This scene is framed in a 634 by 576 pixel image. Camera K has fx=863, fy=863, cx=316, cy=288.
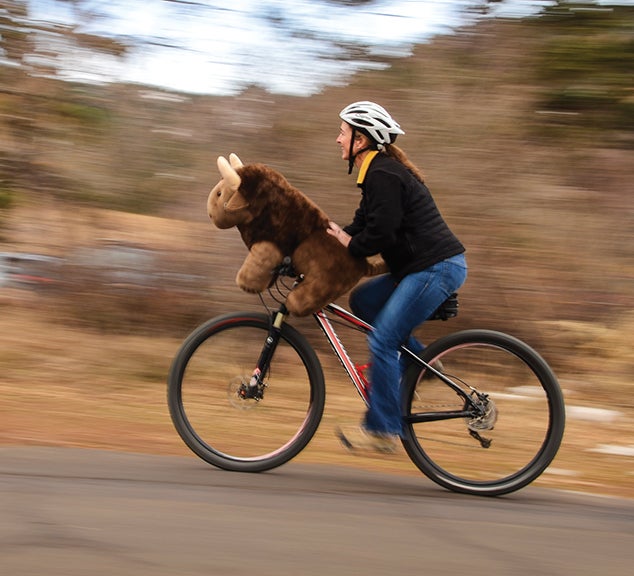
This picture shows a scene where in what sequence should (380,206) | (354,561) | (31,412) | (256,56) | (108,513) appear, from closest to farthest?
(354,561)
(108,513)
(380,206)
(31,412)
(256,56)

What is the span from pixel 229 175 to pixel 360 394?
1.42m

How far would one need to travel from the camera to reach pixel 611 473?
566 centimetres

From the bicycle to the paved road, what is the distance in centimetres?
17

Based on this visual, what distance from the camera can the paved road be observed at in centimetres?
331

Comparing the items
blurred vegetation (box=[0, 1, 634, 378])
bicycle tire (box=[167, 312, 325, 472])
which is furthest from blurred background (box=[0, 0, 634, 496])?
bicycle tire (box=[167, 312, 325, 472])

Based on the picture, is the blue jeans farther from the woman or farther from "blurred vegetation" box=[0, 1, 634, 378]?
"blurred vegetation" box=[0, 1, 634, 378]

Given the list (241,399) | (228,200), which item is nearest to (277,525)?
(241,399)

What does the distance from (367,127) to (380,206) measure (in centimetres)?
44

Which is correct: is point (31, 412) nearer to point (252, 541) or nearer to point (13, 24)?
point (252, 541)

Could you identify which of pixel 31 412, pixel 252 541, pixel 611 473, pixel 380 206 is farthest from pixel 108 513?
→ pixel 611 473

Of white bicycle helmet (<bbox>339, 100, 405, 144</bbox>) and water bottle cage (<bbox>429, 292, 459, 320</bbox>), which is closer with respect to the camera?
white bicycle helmet (<bbox>339, 100, 405, 144</bbox>)

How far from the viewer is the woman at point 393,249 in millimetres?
4535

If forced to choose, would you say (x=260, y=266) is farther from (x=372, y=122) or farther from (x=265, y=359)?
(x=372, y=122)

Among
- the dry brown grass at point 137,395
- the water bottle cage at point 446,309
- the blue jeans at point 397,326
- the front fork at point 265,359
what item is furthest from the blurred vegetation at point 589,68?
the front fork at point 265,359
